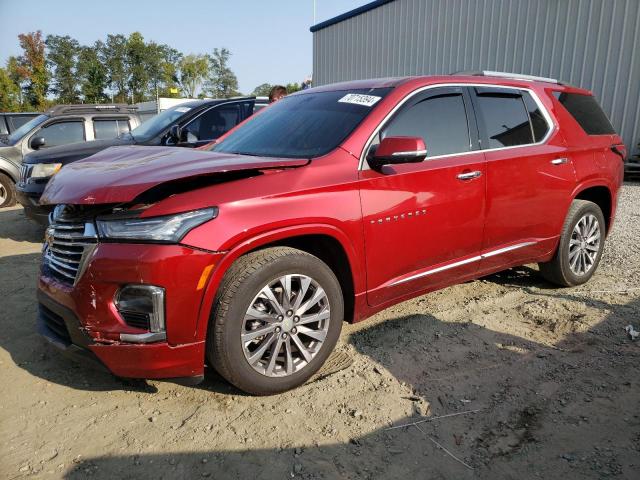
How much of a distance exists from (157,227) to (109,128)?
7.54 m

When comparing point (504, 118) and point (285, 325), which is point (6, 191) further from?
point (504, 118)

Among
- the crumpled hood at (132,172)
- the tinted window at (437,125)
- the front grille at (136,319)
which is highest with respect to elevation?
the tinted window at (437,125)

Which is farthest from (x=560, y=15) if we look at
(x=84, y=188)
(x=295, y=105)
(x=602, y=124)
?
(x=84, y=188)

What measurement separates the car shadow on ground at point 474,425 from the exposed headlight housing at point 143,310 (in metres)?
Answer: 0.55

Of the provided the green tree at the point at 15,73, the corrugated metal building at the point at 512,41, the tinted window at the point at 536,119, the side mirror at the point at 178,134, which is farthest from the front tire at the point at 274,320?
the green tree at the point at 15,73

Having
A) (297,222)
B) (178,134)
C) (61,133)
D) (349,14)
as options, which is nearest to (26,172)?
(178,134)

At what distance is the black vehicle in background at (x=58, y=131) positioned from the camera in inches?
330

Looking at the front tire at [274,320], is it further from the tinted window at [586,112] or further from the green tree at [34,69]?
the green tree at [34,69]

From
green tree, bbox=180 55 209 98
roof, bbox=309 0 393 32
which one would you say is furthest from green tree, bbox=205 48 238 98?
roof, bbox=309 0 393 32

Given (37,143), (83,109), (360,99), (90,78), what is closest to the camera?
(360,99)

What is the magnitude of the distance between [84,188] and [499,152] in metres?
2.81

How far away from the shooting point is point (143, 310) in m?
2.34

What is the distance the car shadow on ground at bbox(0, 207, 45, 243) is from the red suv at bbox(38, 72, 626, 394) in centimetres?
395

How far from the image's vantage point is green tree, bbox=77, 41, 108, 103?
188 ft
